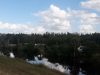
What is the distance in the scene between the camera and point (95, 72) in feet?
238

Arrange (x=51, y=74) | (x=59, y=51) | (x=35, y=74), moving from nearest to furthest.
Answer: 1. (x=35, y=74)
2. (x=51, y=74)
3. (x=59, y=51)

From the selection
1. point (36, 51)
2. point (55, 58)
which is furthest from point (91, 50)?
point (36, 51)

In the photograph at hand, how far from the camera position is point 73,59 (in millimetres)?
90188

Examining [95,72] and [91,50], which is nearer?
[95,72]

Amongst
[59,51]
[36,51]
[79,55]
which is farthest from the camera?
[36,51]

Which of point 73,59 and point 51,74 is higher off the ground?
point 51,74

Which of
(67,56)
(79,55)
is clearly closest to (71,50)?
(67,56)

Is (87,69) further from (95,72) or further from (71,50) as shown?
(71,50)

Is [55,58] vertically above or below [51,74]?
below

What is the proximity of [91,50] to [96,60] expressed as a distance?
1096 centimetres

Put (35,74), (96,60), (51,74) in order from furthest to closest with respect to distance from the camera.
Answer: (96,60)
(51,74)
(35,74)

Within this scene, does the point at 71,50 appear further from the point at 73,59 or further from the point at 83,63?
the point at 83,63

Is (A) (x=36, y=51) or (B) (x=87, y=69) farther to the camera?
(A) (x=36, y=51)

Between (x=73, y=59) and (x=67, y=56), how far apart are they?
273 inches
